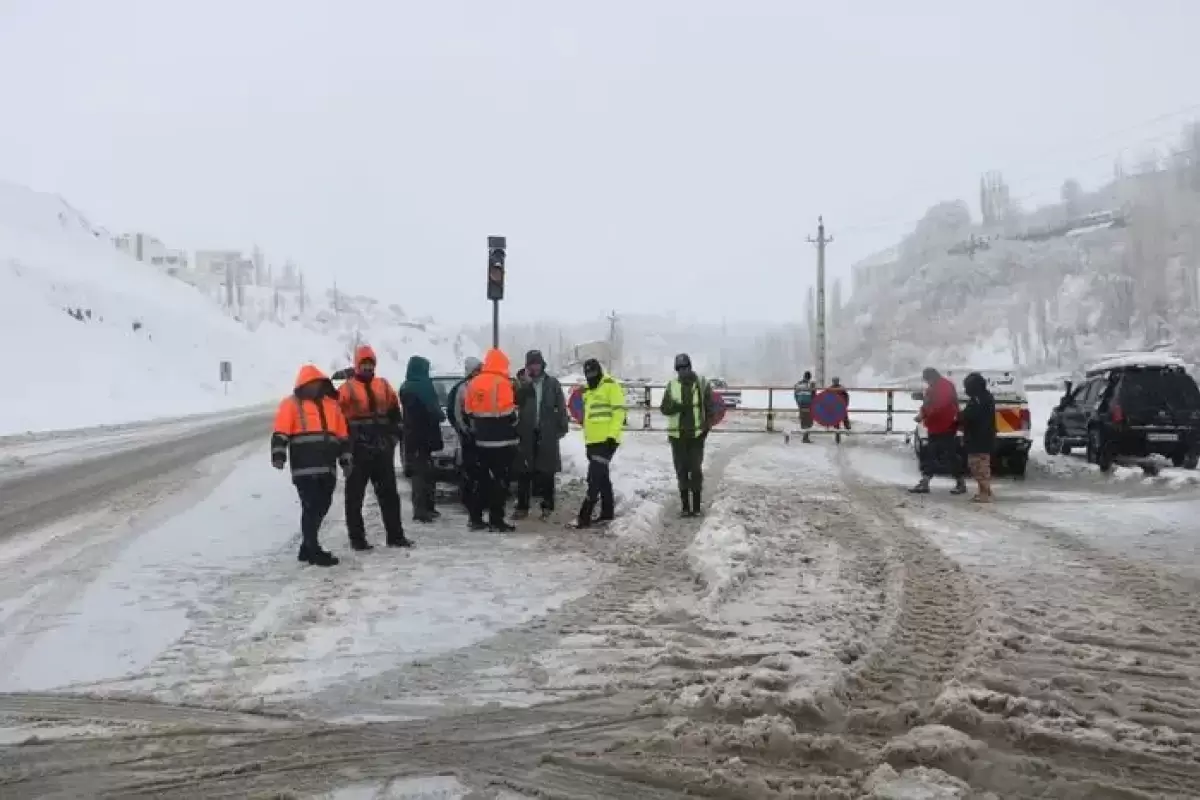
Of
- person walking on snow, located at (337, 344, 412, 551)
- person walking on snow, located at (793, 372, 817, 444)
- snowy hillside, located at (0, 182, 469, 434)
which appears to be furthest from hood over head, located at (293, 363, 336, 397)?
snowy hillside, located at (0, 182, 469, 434)

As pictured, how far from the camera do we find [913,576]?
7816mm

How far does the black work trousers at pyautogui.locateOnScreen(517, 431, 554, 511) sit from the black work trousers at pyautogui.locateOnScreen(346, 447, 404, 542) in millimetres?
2181

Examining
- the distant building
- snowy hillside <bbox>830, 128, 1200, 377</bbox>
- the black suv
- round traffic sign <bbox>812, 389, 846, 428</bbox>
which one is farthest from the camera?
the distant building

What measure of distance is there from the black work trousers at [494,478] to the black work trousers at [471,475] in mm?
20

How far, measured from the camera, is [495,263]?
45.8 feet

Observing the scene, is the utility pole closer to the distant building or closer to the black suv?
the black suv

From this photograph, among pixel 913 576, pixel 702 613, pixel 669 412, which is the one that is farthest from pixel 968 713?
pixel 669 412

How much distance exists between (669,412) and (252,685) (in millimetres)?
6723

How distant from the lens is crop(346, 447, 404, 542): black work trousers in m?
9.00

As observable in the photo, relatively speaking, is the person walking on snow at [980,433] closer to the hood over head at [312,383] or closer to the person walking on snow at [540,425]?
the person walking on snow at [540,425]

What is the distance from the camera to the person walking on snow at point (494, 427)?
9.83m

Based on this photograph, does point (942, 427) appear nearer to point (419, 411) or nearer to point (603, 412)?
point (603, 412)

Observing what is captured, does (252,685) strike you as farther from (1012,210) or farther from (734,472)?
(1012,210)

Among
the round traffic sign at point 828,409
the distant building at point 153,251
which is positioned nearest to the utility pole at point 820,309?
the round traffic sign at point 828,409
